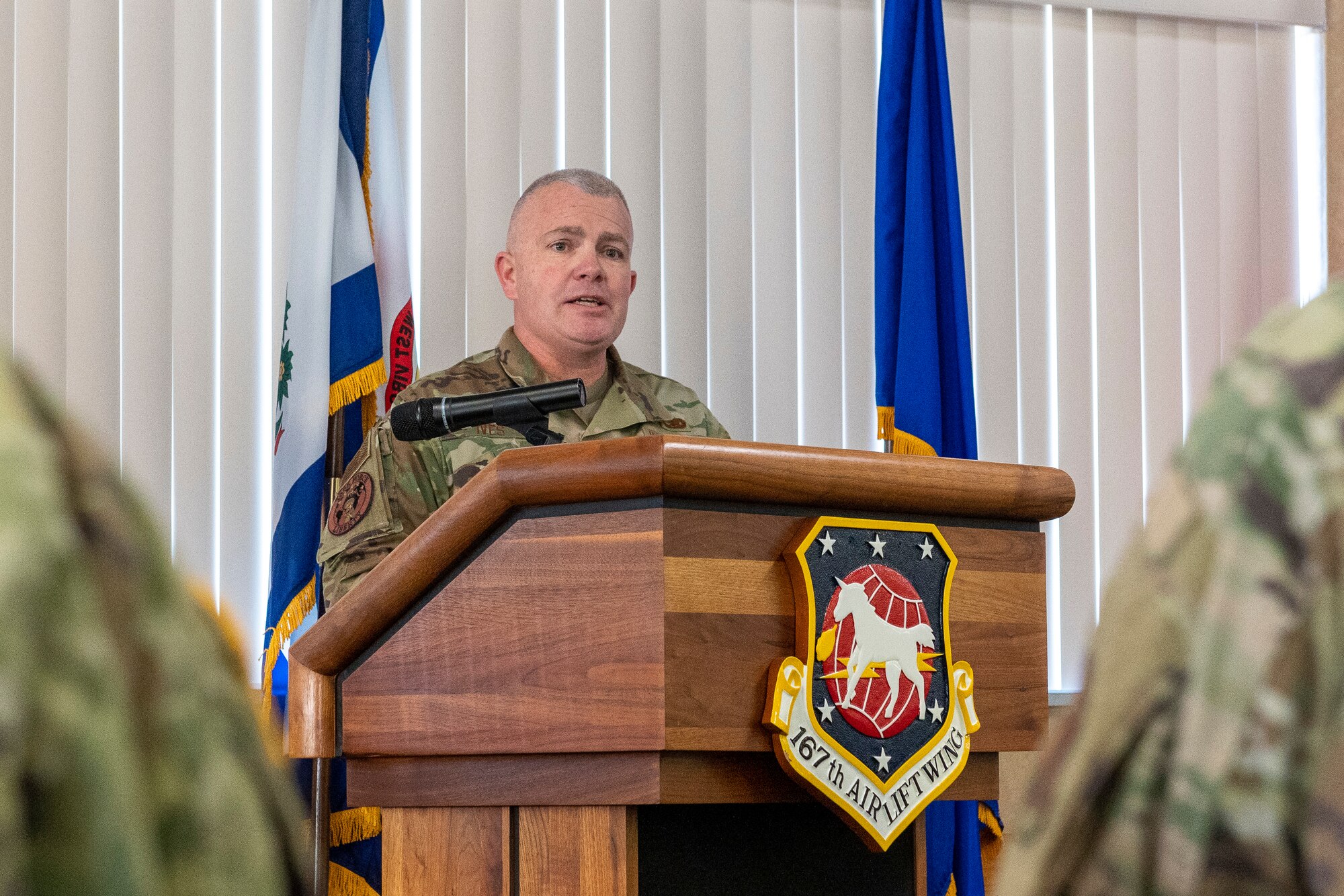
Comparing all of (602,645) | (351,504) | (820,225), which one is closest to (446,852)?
(602,645)

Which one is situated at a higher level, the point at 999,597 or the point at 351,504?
the point at 351,504

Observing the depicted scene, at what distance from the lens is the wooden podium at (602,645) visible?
5.07ft

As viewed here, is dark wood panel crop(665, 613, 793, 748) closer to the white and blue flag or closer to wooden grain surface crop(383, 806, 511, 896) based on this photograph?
wooden grain surface crop(383, 806, 511, 896)

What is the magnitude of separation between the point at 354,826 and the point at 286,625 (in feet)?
1.57

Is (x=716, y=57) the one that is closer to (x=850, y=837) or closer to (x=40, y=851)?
(x=850, y=837)

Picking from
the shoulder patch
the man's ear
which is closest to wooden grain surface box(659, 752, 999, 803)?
the shoulder patch

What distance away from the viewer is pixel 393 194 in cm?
347

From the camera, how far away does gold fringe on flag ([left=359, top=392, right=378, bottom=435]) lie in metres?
3.34

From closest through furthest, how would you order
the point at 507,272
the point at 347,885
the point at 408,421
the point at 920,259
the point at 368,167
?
1. the point at 408,421
2. the point at 347,885
3. the point at 507,272
4. the point at 368,167
5. the point at 920,259

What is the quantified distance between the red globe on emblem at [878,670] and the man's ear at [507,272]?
5.77 feet

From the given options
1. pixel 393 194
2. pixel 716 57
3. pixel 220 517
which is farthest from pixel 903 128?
pixel 220 517

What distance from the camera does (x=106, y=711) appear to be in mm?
282

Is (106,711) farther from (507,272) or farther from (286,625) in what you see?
(507,272)

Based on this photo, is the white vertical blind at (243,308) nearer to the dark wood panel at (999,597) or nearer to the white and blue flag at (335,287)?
the white and blue flag at (335,287)
